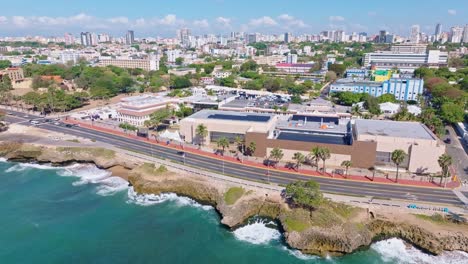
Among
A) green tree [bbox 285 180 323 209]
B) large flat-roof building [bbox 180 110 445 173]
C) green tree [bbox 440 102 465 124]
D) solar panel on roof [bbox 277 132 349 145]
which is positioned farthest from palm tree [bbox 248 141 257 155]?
green tree [bbox 440 102 465 124]

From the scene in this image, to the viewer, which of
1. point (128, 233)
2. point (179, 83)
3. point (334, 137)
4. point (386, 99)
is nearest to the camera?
point (128, 233)

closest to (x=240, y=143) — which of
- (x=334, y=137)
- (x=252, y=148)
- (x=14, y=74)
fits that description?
(x=252, y=148)

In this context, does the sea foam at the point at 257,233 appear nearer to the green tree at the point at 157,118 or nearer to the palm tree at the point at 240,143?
the palm tree at the point at 240,143

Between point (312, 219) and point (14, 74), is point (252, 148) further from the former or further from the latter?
point (14, 74)

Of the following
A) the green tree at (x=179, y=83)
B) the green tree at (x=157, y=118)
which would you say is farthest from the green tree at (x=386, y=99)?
the green tree at (x=179, y=83)

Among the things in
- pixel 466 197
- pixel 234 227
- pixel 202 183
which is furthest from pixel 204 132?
pixel 466 197

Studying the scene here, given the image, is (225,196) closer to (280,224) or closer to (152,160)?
(280,224)
